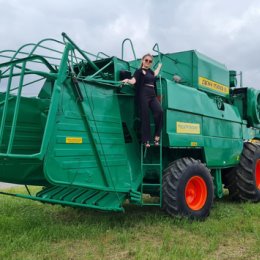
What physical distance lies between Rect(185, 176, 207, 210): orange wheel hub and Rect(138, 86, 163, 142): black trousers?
1027 mm

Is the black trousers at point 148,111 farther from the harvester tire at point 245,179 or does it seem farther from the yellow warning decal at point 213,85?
the harvester tire at point 245,179

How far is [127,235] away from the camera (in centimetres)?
485

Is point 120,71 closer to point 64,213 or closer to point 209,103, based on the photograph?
point 209,103

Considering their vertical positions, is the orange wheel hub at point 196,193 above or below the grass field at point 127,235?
above

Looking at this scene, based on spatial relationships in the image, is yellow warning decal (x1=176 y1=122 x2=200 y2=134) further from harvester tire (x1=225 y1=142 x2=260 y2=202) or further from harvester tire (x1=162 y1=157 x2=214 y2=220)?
harvester tire (x1=225 y1=142 x2=260 y2=202)

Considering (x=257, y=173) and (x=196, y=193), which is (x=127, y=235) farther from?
(x=257, y=173)

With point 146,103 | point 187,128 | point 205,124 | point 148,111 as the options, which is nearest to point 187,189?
point 187,128

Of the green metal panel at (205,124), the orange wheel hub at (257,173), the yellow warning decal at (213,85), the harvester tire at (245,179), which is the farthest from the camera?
the orange wheel hub at (257,173)

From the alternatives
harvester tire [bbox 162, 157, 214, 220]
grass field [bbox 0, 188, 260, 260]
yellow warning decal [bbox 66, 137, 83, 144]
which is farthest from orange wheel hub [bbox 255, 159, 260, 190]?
yellow warning decal [bbox 66, 137, 83, 144]

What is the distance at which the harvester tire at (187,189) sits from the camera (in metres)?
5.56

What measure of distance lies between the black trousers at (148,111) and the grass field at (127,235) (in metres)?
1.26

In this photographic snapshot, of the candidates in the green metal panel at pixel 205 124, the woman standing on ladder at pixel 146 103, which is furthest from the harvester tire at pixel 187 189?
the woman standing on ladder at pixel 146 103

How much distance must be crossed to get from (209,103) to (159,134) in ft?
5.45

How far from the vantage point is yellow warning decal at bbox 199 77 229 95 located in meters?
7.15
